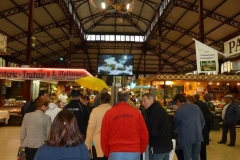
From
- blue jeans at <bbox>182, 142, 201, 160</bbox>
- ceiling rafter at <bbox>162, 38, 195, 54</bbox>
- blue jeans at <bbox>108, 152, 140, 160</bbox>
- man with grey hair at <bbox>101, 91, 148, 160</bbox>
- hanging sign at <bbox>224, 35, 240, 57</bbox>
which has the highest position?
ceiling rafter at <bbox>162, 38, 195, 54</bbox>

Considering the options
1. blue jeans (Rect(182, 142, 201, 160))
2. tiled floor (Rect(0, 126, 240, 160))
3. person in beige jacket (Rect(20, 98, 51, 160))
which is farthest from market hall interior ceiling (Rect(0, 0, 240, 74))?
person in beige jacket (Rect(20, 98, 51, 160))

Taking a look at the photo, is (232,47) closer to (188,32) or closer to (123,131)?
(123,131)

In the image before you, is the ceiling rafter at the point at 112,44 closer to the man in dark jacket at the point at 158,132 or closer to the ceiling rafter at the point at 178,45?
the ceiling rafter at the point at 178,45

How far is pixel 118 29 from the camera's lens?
99.8 ft

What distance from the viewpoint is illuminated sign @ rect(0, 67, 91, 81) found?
12.3 meters

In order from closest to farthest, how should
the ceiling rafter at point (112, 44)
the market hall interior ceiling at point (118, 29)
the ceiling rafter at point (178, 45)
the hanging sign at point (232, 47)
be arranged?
the hanging sign at point (232, 47) < the market hall interior ceiling at point (118, 29) < the ceiling rafter at point (178, 45) < the ceiling rafter at point (112, 44)

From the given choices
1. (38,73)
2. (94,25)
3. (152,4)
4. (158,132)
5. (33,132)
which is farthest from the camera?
(94,25)

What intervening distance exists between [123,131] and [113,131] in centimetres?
11

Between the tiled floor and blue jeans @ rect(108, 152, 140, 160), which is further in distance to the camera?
the tiled floor

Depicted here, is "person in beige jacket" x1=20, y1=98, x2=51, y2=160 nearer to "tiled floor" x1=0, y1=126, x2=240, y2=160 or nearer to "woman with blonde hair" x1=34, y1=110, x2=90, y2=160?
"woman with blonde hair" x1=34, y1=110, x2=90, y2=160

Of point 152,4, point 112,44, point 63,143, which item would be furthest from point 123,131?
point 112,44

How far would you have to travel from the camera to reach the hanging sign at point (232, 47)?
395cm

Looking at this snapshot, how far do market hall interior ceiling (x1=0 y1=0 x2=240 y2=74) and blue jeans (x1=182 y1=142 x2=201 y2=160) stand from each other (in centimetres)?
A: 569

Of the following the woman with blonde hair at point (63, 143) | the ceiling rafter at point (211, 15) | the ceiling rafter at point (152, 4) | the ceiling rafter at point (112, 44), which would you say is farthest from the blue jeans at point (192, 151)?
the ceiling rafter at point (112, 44)
